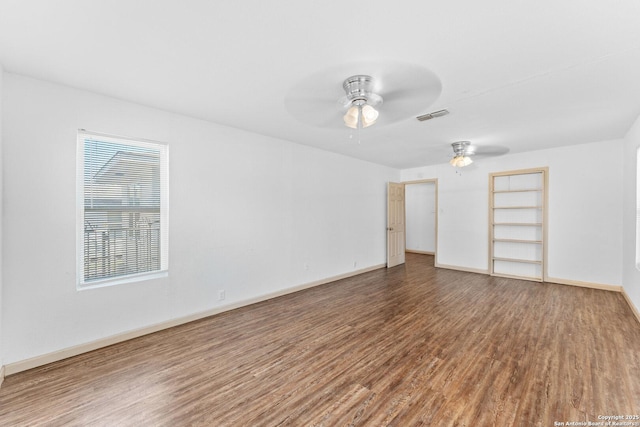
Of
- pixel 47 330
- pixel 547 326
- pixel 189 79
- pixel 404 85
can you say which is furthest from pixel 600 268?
pixel 47 330

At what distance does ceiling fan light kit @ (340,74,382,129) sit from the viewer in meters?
2.26

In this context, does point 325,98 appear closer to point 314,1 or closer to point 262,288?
point 314,1

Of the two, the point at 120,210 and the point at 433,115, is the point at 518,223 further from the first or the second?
the point at 120,210

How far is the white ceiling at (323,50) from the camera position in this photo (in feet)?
5.03

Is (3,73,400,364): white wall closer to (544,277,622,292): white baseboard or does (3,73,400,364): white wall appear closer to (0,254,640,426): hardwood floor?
(0,254,640,426): hardwood floor

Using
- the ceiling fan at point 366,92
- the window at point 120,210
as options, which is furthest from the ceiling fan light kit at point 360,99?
the window at point 120,210

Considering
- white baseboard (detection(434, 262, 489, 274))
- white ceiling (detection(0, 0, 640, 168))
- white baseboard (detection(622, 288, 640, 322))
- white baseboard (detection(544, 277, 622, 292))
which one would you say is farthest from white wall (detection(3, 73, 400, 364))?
white baseboard (detection(622, 288, 640, 322))

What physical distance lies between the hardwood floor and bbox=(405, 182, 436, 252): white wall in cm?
474

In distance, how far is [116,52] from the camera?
195cm

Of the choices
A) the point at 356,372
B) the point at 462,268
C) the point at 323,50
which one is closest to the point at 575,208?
the point at 462,268

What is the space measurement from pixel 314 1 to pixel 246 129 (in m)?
2.53

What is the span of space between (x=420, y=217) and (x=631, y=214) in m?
5.04

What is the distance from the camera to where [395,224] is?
21.8ft

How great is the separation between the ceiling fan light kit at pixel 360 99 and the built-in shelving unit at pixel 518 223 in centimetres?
451
